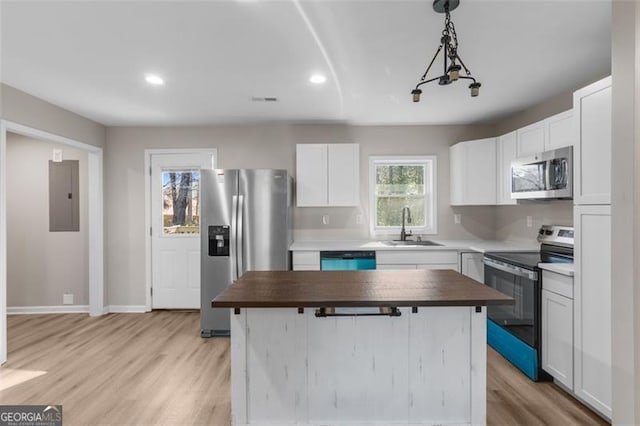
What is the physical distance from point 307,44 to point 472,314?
1.99 meters

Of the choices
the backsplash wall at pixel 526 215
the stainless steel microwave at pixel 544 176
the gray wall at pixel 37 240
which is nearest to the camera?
the stainless steel microwave at pixel 544 176

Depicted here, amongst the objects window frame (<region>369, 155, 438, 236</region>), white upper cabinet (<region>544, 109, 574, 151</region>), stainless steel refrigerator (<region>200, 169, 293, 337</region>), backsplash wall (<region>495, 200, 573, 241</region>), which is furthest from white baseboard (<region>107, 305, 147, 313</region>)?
white upper cabinet (<region>544, 109, 574, 151</region>)

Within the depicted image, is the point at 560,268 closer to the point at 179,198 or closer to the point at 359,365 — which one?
the point at 359,365

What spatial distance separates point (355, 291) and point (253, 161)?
2.92 m

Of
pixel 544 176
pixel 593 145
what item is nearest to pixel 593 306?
pixel 593 145

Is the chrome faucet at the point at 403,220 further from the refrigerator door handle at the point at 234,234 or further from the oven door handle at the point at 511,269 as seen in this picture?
the refrigerator door handle at the point at 234,234

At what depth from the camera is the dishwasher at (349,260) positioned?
3.49 metres

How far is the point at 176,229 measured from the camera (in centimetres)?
425

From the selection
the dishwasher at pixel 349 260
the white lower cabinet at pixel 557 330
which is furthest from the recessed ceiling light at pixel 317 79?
the white lower cabinet at pixel 557 330

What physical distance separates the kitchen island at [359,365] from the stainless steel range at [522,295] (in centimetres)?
105

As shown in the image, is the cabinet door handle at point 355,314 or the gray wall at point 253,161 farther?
the gray wall at point 253,161

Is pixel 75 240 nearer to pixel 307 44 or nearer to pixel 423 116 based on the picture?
pixel 307 44

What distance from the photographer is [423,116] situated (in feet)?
12.5

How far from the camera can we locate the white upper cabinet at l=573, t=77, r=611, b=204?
6.33 ft
